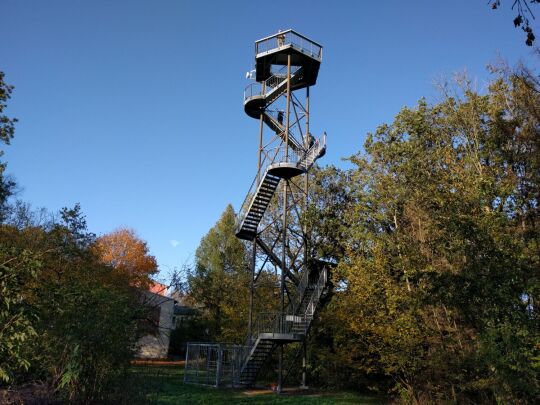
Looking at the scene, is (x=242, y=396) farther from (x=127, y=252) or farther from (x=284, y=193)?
(x=127, y=252)

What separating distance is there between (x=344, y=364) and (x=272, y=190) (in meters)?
7.77

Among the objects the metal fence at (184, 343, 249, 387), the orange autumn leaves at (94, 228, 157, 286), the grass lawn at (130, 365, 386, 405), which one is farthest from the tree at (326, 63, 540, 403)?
the orange autumn leaves at (94, 228, 157, 286)

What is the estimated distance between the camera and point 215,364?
1958 cm

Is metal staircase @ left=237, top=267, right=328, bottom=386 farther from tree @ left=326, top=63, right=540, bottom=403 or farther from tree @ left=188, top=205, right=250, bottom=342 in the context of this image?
tree @ left=188, top=205, right=250, bottom=342

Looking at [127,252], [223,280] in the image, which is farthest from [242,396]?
[127,252]

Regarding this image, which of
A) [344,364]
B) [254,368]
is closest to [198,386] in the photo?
[254,368]

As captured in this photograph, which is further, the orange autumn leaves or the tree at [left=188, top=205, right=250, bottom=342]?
the orange autumn leaves

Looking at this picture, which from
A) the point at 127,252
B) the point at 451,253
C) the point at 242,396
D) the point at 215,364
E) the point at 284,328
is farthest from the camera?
the point at 127,252

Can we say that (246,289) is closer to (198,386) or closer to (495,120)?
(198,386)

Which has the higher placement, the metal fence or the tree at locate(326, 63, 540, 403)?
the tree at locate(326, 63, 540, 403)

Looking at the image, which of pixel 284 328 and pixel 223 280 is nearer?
pixel 284 328

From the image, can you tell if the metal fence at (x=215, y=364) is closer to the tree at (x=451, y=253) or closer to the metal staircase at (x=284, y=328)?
the metal staircase at (x=284, y=328)

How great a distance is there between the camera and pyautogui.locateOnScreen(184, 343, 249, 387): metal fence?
18.9 meters

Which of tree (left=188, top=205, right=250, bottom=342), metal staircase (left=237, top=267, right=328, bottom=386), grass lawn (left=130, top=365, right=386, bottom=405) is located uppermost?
tree (left=188, top=205, right=250, bottom=342)
